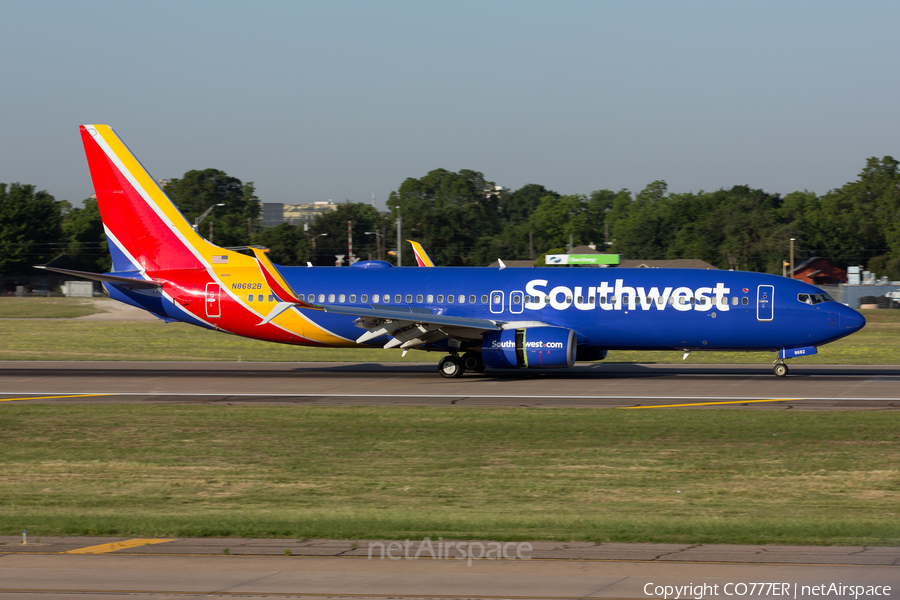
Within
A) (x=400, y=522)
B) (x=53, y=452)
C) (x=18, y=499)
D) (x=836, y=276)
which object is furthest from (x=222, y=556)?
(x=836, y=276)

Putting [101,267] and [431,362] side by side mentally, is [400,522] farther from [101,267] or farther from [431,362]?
[101,267]

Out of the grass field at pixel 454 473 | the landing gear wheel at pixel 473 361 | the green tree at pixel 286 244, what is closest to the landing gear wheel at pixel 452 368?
the landing gear wheel at pixel 473 361

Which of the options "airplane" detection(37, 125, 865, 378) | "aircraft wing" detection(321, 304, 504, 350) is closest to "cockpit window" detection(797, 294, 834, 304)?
"airplane" detection(37, 125, 865, 378)

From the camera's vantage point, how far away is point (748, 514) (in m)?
13.2

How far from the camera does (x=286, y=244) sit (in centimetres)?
10512

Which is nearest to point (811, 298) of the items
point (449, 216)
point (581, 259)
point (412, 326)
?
point (412, 326)

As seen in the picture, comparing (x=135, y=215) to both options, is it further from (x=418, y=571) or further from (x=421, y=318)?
(x=418, y=571)

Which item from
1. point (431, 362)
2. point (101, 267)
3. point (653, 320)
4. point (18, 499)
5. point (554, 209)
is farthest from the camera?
point (554, 209)

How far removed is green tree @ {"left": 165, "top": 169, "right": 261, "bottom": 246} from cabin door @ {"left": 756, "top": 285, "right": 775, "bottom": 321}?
137043 millimetres

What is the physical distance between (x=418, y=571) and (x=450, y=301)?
22.8 meters

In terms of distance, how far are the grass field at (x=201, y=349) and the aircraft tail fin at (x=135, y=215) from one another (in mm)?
7907

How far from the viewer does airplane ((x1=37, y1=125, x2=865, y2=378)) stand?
30.5m

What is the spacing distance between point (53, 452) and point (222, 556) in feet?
31.4

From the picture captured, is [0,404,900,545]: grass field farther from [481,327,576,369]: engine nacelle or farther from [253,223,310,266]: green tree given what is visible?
[253,223,310,266]: green tree
